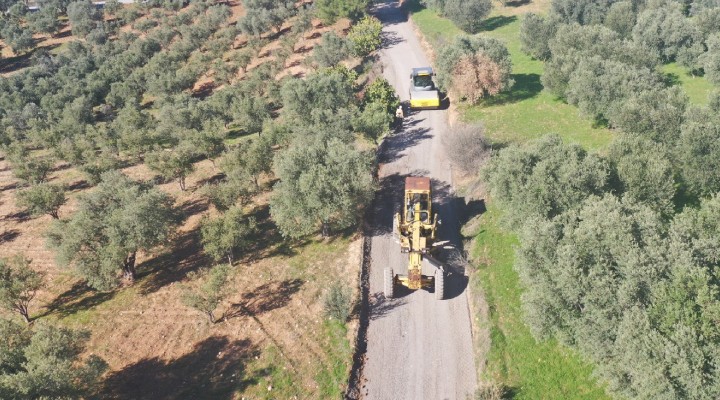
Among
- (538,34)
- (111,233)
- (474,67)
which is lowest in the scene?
(111,233)

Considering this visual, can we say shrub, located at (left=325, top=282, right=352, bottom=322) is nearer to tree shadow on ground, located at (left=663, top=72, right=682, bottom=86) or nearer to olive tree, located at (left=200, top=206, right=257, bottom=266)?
olive tree, located at (left=200, top=206, right=257, bottom=266)

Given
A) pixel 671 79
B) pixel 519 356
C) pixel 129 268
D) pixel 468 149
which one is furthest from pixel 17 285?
pixel 671 79

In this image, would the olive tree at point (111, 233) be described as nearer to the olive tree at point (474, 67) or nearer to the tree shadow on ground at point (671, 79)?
the olive tree at point (474, 67)

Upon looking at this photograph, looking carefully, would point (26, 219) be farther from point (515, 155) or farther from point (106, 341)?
point (515, 155)

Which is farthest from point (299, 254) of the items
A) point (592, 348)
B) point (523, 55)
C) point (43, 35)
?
point (43, 35)

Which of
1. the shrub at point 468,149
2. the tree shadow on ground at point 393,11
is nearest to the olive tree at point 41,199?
the shrub at point 468,149

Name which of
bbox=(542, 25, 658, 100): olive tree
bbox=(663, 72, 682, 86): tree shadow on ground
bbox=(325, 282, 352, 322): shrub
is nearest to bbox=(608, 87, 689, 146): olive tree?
bbox=(542, 25, 658, 100): olive tree

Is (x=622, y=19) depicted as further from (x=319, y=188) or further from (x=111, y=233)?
(x=111, y=233)
